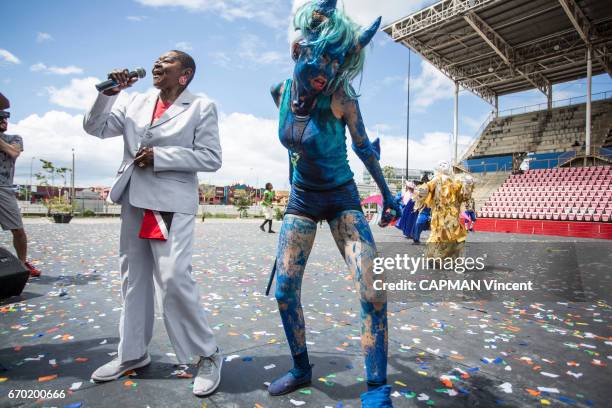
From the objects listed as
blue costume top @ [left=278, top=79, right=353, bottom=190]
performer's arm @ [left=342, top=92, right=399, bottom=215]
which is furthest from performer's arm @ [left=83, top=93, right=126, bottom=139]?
performer's arm @ [left=342, top=92, right=399, bottom=215]

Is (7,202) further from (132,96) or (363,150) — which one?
(363,150)

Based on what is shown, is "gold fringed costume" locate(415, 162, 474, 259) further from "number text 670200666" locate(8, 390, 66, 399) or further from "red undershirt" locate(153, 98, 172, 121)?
"number text 670200666" locate(8, 390, 66, 399)

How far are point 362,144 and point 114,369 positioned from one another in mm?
1904

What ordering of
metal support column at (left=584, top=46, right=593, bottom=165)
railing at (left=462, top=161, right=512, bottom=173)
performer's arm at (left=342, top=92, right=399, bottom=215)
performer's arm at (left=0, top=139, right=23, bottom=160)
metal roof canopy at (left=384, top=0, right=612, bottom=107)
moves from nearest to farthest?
performer's arm at (left=342, top=92, right=399, bottom=215) < performer's arm at (left=0, top=139, right=23, bottom=160) < metal roof canopy at (left=384, top=0, right=612, bottom=107) < metal support column at (left=584, top=46, right=593, bottom=165) < railing at (left=462, top=161, right=512, bottom=173)

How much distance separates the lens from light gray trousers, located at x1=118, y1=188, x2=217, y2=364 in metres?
1.91

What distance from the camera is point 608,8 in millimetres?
18062

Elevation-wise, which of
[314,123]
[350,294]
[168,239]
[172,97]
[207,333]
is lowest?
[350,294]

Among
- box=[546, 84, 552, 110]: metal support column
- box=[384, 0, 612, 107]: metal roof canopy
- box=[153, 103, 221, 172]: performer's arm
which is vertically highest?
box=[384, 0, 612, 107]: metal roof canopy

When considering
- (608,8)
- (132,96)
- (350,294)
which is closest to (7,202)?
(132,96)

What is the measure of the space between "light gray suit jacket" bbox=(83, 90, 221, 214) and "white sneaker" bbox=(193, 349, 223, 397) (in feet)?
2.84

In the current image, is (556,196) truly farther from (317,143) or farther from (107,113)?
(107,113)

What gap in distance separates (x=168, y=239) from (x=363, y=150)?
3.86ft

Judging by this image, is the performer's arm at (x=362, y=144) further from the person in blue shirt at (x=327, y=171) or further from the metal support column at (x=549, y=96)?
the metal support column at (x=549, y=96)

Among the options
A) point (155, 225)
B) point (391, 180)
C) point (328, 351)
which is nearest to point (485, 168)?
point (328, 351)
